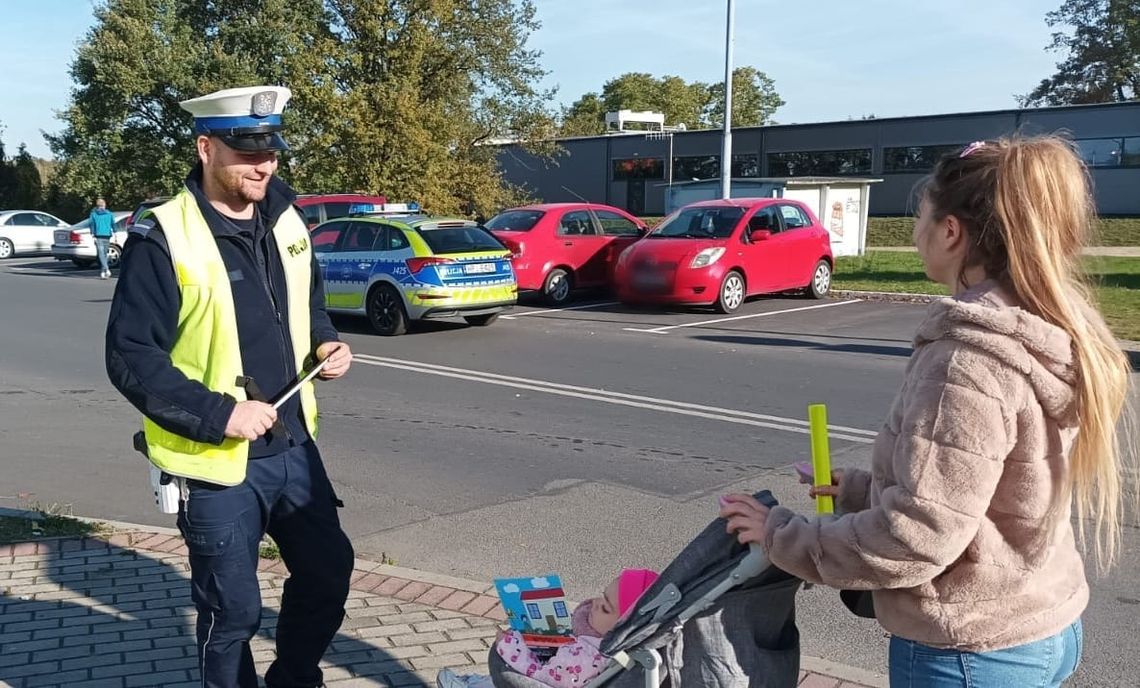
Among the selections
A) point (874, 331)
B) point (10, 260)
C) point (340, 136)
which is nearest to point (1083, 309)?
point (874, 331)

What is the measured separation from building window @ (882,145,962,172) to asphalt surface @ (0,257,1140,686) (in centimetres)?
3078

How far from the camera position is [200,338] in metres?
2.89

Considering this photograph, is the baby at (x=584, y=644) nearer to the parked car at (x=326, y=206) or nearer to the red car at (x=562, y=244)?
the red car at (x=562, y=244)

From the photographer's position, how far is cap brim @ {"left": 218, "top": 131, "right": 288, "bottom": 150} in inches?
116

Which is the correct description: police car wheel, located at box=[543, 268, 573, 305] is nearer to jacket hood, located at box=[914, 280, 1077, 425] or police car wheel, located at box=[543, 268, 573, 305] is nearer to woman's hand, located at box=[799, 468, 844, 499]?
woman's hand, located at box=[799, 468, 844, 499]

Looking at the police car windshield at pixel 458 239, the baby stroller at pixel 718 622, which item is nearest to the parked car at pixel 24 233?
the police car windshield at pixel 458 239

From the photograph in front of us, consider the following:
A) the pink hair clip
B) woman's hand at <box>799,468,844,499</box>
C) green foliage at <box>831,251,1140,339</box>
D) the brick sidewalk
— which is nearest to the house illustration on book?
the brick sidewalk

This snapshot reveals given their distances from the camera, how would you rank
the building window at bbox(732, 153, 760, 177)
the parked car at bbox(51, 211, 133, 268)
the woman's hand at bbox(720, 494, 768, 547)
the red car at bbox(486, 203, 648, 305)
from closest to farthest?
the woman's hand at bbox(720, 494, 768, 547) < the red car at bbox(486, 203, 648, 305) < the parked car at bbox(51, 211, 133, 268) < the building window at bbox(732, 153, 760, 177)

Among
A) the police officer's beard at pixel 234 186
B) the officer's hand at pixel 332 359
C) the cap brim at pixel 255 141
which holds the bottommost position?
the officer's hand at pixel 332 359

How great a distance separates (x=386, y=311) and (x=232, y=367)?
417 inches

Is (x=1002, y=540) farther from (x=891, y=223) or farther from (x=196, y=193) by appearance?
(x=891, y=223)

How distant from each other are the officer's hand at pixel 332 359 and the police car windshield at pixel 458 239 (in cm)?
995

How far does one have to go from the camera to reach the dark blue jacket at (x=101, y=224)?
24.3 meters

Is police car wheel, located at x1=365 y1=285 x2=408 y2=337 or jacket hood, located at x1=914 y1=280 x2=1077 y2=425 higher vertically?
jacket hood, located at x1=914 y1=280 x2=1077 y2=425
